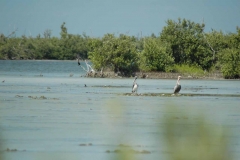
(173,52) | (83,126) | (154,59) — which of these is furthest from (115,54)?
(83,126)

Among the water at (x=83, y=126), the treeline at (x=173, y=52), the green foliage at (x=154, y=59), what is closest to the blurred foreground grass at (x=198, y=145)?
the water at (x=83, y=126)

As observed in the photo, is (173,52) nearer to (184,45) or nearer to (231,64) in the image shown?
(184,45)

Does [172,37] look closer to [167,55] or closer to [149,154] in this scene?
[167,55]

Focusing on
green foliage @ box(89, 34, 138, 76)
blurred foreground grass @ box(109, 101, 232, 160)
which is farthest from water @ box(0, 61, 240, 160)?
green foliage @ box(89, 34, 138, 76)

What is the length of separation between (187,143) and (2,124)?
1278 centimetres

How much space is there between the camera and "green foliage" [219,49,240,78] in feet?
183

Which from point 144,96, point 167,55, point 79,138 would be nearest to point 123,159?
point 79,138

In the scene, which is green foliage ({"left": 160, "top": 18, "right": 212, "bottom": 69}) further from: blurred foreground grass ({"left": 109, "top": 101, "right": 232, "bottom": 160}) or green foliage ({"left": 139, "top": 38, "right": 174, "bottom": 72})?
blurred foreground grass ({"left": 109, "top": 101, "right": 232, "bottom": 160})

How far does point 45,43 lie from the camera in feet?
468

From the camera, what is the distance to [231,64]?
5575 cm

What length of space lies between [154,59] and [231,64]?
7206 millimetres

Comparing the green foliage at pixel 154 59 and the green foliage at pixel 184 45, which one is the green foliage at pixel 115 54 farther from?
the green foliage at pixel 184 45

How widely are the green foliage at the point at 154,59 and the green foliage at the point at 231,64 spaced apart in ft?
16.4

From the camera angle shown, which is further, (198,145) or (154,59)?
(154,59)
